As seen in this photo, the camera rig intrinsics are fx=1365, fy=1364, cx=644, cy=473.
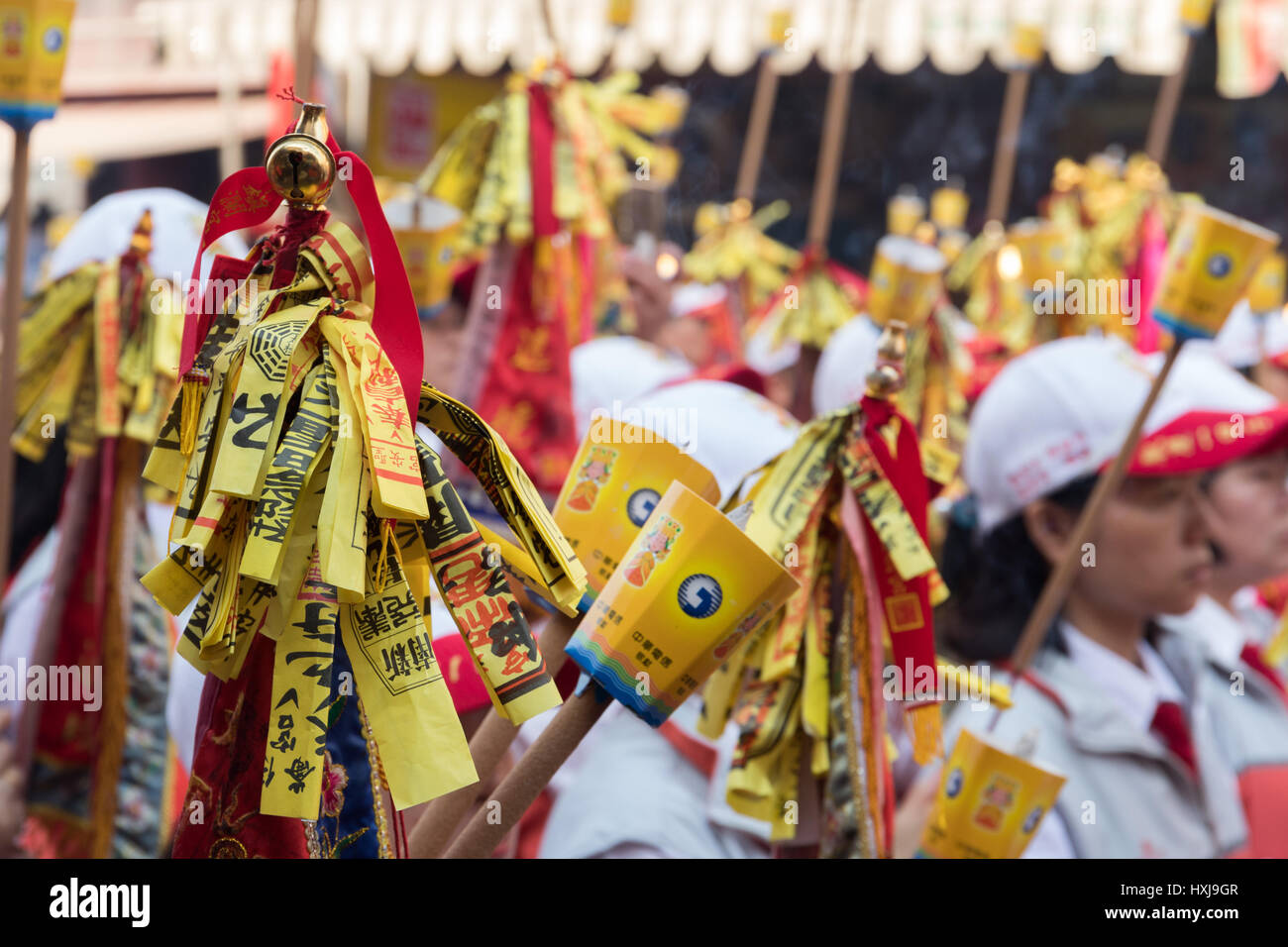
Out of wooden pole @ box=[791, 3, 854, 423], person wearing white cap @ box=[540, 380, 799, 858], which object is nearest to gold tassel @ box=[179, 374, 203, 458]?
person wearing white cap @ box=[540, 380, 799, 858]

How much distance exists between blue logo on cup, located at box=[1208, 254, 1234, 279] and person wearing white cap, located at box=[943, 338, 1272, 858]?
0.23 metres

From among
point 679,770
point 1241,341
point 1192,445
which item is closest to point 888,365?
point 679,770

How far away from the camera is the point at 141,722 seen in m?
Answer: 1.71

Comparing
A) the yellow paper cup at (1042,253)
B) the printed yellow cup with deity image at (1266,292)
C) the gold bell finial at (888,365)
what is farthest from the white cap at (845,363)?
the gold bell finial at (888,365)

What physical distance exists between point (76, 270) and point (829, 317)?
5.35 ft

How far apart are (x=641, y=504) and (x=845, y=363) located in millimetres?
1567

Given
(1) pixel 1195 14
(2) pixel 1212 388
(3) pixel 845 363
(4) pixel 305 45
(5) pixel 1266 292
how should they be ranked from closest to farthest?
(4) pixel 305 45, (2) pixel 1212 388, (1) pixel 1195 14, (3) pixel 845 363, (5) pixel 1266 292

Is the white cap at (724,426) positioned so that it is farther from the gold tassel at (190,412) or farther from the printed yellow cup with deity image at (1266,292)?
the printed yellow cup with deity image at (1266,292)

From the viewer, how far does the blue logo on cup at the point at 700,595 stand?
93 cm

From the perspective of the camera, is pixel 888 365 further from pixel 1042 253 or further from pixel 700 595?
pixel 1042 253

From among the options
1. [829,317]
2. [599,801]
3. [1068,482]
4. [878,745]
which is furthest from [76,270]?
[829,317]

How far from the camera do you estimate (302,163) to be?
2.67ft

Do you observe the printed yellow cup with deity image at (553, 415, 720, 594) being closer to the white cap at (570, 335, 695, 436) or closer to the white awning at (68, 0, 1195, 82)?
the white cap at (570, 335, 695, 436)
